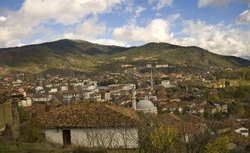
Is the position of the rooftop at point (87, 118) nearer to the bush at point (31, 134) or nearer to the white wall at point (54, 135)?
the white wall at point (54, 135)

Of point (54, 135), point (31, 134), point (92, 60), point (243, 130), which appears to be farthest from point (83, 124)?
point (92, 60)

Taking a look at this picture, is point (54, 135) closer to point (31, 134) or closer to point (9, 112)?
point (31, 134)

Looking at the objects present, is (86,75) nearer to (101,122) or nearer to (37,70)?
(37,70)

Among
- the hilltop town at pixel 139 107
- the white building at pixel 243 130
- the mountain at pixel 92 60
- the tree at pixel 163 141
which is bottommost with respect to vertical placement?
the white building at pixel 243 130

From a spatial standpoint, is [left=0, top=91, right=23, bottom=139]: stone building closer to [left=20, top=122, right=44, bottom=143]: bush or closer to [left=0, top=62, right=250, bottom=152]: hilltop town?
[left=0, top=62, right=250, bottom=152]: hilltop town

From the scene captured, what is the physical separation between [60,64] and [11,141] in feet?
360

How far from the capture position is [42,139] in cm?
1120

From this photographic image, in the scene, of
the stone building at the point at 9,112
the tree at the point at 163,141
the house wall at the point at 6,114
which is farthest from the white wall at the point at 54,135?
the tree at the point at 163,141

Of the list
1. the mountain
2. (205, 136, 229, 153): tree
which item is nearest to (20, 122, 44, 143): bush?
(205, 136, 229, 153): tree

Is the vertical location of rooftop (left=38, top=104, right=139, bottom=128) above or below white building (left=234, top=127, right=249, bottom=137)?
above

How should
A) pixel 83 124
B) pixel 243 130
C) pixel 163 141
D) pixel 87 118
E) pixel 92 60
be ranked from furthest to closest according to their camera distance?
pixel 92 60 < pixel 243 130 < pixel 87 118 < pixel 83 124 < pixel 163 141

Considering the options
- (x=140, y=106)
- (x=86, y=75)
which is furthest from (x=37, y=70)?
(x=140, y=106)

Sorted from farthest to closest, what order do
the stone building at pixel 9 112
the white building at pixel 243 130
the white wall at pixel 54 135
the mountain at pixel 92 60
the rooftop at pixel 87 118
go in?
the mountain at pixel 92 60 → the white building at pixel 243 130 → the white wall at pixel 54 135 → the rooftop at pixel 87 118 → the stone building at pixel 9 112

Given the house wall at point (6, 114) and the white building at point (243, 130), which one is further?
the white building at point (243, 130)
